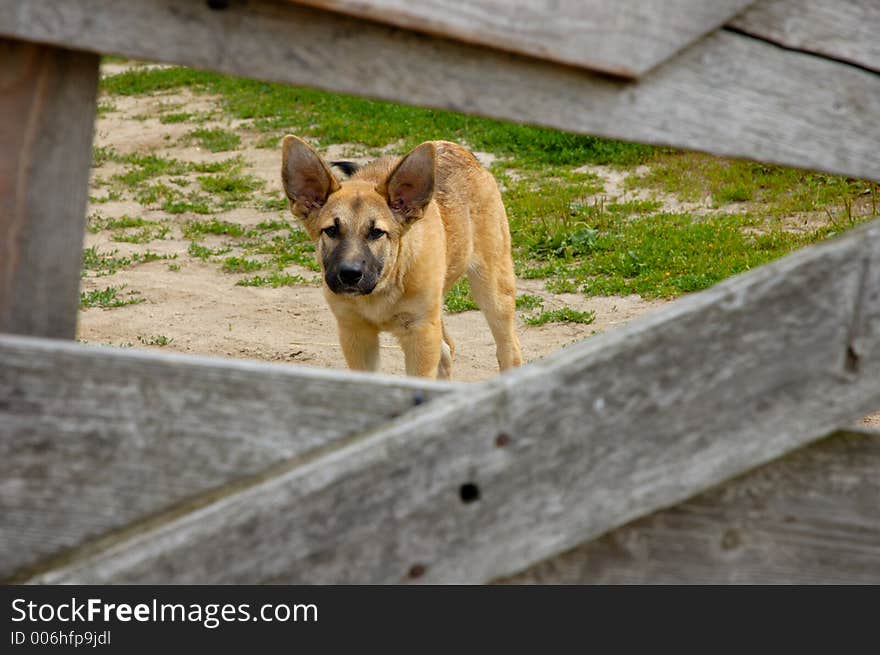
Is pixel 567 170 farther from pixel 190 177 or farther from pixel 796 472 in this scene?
pixel 796 472

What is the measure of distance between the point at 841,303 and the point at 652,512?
0.46 metres

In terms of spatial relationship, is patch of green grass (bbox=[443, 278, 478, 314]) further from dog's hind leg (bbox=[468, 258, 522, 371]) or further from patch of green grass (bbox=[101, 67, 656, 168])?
patch of green grass (bbox=[101, 67, 656, 168])

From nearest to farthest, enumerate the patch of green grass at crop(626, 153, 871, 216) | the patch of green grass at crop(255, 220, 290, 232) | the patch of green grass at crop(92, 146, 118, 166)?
1. the patch of green grass at crop(626, 153, 871, 216)
2. the patch of green grass at crop(255, 220, 290, 232)
3. the patch of green grass at crop(92, 146, 118, 166)

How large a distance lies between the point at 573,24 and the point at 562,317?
6.50 metres

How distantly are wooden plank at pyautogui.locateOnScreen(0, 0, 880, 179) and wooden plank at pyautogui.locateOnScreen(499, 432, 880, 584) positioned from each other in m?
0.51

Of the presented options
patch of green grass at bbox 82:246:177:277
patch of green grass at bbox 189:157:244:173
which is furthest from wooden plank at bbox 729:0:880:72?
patch of green grass at bbox 189:157:244:173

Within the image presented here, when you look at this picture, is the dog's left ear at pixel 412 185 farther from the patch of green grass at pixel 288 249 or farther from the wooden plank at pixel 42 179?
the wooden plank at pixel 42 179

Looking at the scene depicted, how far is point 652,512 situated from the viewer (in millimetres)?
1928

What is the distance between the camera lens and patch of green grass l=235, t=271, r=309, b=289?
910 cm

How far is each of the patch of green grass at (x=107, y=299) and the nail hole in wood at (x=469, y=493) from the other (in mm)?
7008

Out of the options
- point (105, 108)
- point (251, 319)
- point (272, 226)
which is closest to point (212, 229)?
point (272, 226)

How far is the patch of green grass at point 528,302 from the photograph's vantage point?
334 inches

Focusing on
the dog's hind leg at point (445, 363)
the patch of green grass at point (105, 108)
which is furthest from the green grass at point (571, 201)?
the patch of green grass at point (105, 108)

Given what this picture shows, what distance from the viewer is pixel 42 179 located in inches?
72.7
